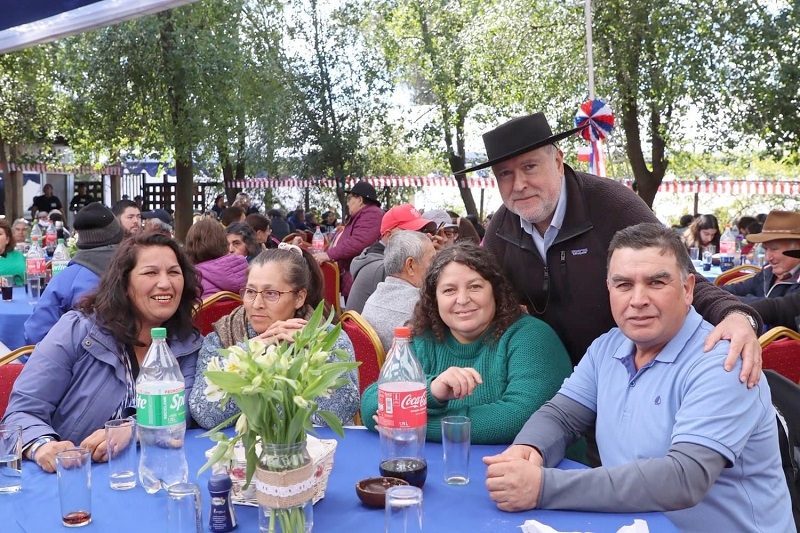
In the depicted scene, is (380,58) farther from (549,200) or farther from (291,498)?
(291,498)

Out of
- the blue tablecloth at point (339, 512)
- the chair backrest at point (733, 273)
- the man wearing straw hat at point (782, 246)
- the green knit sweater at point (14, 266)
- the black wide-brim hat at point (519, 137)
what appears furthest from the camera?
the chair backrest at point (733, 273)

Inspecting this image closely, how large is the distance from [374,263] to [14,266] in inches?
150

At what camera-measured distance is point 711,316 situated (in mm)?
2750

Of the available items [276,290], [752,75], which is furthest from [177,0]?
[752,75]

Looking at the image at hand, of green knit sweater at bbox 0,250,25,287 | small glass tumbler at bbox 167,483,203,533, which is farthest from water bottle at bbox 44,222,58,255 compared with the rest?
small glass tumbler at bbox 167,483,203,533

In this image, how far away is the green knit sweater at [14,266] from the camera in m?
7.26

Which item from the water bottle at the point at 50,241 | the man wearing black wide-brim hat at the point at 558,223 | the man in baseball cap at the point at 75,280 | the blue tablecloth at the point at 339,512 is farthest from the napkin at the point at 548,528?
the water bottle at the point at 50,241

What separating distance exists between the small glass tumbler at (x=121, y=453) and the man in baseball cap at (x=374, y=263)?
10.2ft

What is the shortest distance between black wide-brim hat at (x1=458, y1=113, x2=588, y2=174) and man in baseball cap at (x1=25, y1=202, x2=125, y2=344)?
2629 millimetres

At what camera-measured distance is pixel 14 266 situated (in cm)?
732

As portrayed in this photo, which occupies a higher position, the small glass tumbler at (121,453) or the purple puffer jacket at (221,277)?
the purple puffer jacket at (221,277)

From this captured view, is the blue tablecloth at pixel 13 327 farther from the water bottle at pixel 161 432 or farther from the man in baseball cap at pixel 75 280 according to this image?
the water bottle at pixel 161 432

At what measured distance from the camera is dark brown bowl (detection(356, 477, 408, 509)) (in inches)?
83.2

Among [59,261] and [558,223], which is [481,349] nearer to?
Answer: [558,223]
